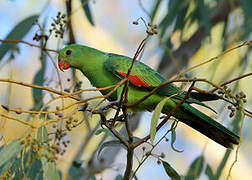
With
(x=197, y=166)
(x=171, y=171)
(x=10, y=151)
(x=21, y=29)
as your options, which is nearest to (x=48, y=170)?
(x=10, y=151)

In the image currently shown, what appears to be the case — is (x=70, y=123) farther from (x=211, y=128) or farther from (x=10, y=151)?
(x=211, y=128)

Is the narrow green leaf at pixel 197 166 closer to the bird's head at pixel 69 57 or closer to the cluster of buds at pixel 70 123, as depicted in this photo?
the bird's head at pixel 69 57

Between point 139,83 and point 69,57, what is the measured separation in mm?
686

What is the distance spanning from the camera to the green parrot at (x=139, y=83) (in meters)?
2.42

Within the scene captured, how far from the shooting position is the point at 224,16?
400cm

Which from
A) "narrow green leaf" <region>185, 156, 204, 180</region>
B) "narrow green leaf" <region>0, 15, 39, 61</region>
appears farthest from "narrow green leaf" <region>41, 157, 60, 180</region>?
"narrow green leaf" <region>0, 15, 39, 61</region>

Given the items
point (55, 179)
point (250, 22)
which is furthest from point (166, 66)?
point (55, 179)

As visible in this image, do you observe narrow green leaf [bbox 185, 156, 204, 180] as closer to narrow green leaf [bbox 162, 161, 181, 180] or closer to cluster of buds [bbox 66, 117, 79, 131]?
narrow green leaf [bbox 162, 161, 181, 180]

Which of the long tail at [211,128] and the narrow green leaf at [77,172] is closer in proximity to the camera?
the long tail at [211,128]

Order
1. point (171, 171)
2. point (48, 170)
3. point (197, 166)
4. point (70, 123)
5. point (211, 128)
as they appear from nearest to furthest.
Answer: point (70, 123)
point (48, 170)
point (171, 171)
point (211, 128)
point (197, 166)

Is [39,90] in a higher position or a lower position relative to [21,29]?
lower

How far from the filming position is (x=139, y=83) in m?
2.64

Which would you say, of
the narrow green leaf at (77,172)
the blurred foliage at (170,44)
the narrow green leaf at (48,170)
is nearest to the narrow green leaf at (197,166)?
the blurred foliage at (170,44)

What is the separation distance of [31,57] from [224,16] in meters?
3.28
